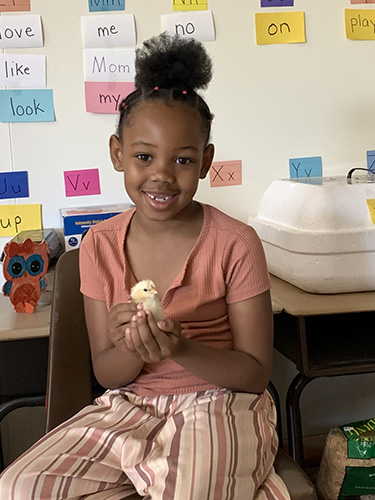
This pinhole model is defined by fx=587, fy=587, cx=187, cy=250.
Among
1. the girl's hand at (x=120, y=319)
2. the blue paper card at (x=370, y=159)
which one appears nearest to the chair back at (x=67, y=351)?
the girl's hand at (x=120, y=319)

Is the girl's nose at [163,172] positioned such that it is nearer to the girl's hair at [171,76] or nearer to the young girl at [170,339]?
the young girl at [170,339]

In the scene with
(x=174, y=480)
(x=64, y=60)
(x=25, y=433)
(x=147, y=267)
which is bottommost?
Result: (x=25, y=433)

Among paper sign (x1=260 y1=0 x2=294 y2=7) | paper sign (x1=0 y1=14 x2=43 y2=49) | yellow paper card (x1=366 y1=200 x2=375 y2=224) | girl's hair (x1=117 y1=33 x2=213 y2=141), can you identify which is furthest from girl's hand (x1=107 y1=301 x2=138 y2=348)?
paper sign (x1=260 y1=0 x2=294 y2=7)

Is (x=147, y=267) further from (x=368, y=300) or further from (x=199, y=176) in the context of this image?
(x=368, y=300)

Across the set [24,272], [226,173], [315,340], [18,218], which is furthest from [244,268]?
[18,218]

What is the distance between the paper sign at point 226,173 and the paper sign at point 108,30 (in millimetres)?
390

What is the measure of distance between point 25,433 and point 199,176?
100cm

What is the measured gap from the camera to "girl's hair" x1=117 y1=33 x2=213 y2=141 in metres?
0.97

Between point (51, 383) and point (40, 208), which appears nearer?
point (51, 383)

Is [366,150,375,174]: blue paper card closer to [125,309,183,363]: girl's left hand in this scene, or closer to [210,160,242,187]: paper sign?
[210,160,242,187]: paper sign

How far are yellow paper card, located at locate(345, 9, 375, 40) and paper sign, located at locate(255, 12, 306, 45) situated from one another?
0.13m

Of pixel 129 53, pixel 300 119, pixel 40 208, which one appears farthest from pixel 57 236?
pixel 300 119

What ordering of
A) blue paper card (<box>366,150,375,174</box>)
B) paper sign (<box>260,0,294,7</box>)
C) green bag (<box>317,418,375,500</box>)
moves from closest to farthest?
green bag (<box>317,418,375,500</box>) → paper sign (<box>260,0,294,7</box>) → blue paper card (<box>366,150,375,174</box>)

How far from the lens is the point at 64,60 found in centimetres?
146
